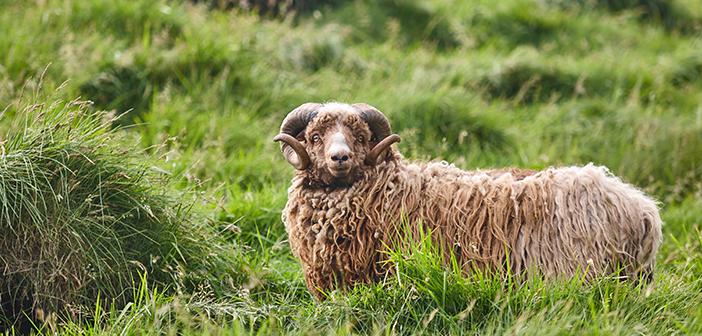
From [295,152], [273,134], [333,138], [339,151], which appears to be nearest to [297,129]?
[295,152]

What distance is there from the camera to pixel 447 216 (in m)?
4.82

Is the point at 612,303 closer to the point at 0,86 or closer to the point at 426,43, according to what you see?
the point at 0,86

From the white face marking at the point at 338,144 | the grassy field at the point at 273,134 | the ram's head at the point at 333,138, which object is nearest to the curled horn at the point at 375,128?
the ram's head at the point at 333,138

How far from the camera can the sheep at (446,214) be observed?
4.77m

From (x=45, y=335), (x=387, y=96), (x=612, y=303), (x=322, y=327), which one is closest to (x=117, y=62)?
(x=387, y=96)

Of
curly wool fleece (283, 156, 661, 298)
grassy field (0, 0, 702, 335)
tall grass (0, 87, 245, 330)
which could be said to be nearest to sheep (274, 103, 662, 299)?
curly wool fleece (283, 156, 661, 298)

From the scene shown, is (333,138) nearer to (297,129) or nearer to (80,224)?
(297,129)

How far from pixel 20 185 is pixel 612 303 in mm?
2874

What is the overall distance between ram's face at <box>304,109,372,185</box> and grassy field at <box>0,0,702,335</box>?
0.61 meters

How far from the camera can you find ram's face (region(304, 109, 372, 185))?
4.75m

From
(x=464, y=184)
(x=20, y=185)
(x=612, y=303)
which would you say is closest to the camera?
(x=612, y=303)

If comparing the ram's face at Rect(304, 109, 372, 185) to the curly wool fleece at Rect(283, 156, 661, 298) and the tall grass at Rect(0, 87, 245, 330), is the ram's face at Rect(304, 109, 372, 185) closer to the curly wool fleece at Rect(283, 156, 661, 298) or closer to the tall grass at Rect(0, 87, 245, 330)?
the curly wool fleece at Rect(283, 156, 661, 298)

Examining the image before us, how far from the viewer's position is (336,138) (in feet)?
15.4

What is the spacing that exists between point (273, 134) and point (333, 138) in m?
2.88
